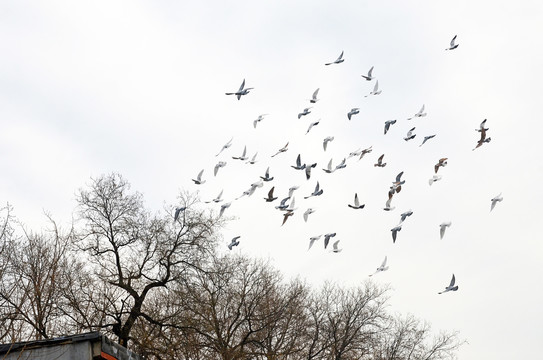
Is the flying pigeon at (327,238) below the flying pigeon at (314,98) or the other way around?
below

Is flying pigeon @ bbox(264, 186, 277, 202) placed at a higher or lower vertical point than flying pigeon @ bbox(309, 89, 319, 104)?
lower

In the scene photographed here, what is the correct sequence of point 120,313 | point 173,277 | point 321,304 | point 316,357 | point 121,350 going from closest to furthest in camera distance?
point 121,350, point 120,313, point 173,277, point 316,357, point 321,304

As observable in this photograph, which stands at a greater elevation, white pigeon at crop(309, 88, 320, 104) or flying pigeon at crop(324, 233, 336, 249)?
white pigeon at crop(309, 88, 320, 104)

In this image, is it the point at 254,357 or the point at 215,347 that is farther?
the point at 254,357

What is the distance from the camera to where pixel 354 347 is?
153 feet

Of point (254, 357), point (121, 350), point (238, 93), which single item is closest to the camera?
point (121, 350)

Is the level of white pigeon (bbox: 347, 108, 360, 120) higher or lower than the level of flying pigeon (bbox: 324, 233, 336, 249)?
higher

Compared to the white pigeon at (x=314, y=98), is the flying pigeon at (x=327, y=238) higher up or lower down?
lower down

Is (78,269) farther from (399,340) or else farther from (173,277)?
(399,340)

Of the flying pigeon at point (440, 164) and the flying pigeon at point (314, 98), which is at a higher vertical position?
the flying pigeon at point (314, 98)

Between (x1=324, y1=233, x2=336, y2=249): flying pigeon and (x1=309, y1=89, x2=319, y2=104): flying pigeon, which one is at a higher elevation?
(x1=309, y1=89, x2=319, y2=104): flying pigeon

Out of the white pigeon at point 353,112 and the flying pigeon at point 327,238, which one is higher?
the white pigeon at point 353,112

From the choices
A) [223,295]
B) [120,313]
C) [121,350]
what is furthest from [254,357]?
[121,350]

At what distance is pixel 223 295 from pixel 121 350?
2309cm
